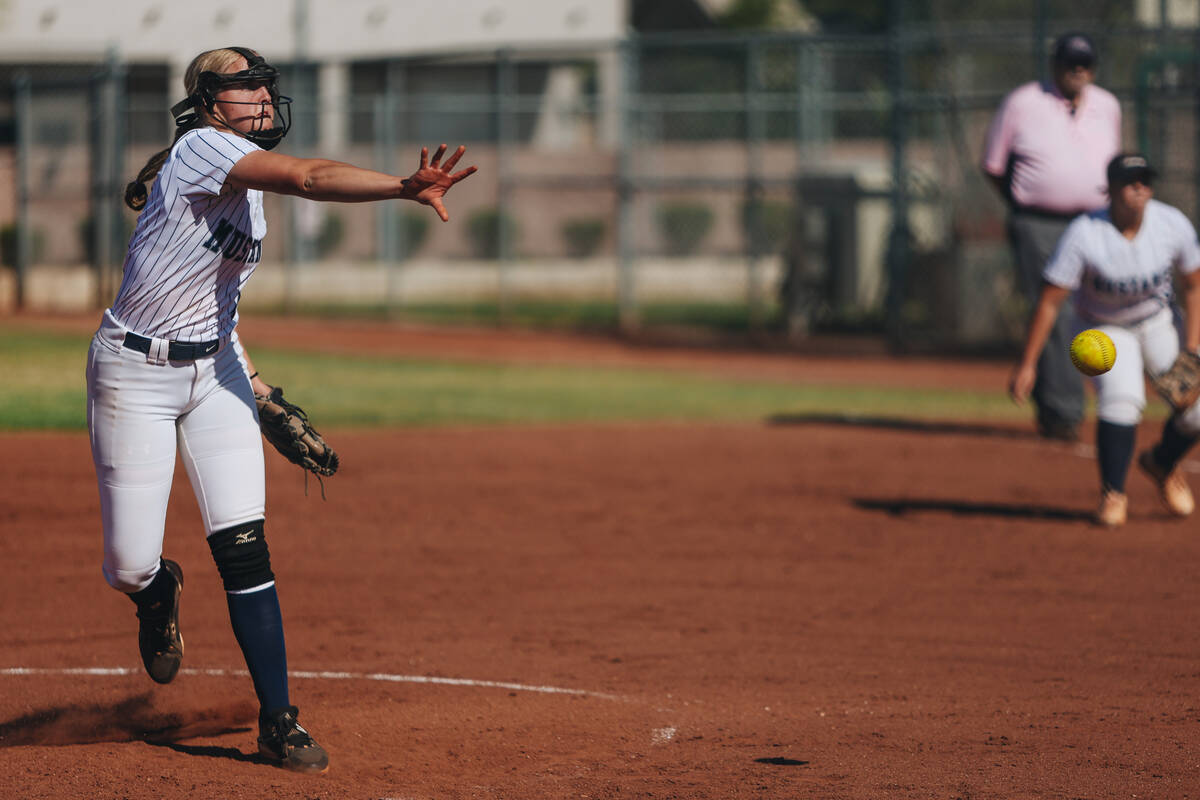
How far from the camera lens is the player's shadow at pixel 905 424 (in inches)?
467

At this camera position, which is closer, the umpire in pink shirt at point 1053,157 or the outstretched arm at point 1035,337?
the outstretched arm at point 1035,337

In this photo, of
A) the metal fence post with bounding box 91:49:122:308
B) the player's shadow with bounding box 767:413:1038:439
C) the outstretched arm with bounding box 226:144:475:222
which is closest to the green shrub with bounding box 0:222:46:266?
the metal fence post with bounding box 91:49:122:308

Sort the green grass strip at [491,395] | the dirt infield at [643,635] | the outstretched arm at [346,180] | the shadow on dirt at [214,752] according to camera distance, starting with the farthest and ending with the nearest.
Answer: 1. the green grass strip at [491,395]
2. the shadow on dirt at [214,752]
3. the dirt infield at [643,635]
4. the outstretched arm at [346,180]

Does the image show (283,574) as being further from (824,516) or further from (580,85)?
(580,85)

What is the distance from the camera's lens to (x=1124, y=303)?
8.05m

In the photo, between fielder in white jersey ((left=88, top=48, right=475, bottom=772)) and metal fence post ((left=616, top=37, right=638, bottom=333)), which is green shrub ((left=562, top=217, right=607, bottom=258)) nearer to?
metal fence post ((left=616, top=37, right=638, bottom=333))

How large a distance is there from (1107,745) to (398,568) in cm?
380

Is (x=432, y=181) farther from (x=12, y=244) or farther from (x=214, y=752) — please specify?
(x=12, y=244)

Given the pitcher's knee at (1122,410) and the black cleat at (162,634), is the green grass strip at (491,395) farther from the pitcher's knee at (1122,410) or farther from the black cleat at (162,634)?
the black cleat at (162,634)

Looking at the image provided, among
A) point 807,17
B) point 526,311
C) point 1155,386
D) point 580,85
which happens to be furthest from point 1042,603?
point 807,17

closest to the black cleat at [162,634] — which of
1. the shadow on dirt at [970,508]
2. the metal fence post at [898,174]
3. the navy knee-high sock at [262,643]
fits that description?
the navy knee-high sock at [262,643]

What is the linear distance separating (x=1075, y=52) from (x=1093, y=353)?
3.99m

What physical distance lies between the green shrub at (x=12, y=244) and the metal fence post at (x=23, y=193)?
12 cm

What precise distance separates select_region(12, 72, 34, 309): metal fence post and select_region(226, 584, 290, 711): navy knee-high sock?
2001cm
